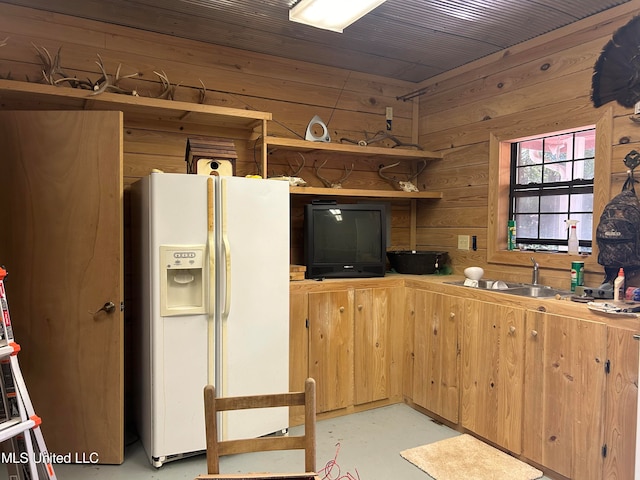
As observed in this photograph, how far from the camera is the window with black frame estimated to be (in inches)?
117

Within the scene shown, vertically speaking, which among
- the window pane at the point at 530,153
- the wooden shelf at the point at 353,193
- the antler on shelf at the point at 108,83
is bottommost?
the wooden shelf at the point at 353,193

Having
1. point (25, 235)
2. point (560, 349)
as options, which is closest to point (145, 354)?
point (25, 235)

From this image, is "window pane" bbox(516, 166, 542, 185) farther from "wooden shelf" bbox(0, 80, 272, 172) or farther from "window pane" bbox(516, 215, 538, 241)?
"wooden shelf" bbox(0, 80, 272, 172)

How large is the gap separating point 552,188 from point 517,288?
73cm

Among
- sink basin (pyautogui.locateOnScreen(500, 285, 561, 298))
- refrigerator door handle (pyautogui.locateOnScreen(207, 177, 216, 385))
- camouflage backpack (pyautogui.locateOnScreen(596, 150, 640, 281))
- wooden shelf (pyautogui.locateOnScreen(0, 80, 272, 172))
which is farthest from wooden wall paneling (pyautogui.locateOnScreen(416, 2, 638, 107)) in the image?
refrigerator door handle (pyautogui.locateOnScreen(207, 177, 216, 385))

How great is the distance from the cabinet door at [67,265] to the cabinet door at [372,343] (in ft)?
5.00

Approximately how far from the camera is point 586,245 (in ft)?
9.70

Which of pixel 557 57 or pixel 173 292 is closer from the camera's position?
pixel 173 292

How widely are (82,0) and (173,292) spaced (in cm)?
175

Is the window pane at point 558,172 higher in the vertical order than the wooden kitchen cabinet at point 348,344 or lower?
higher

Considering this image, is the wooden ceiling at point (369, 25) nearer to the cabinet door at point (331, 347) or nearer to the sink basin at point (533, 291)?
the sink basin at point (533, 291)

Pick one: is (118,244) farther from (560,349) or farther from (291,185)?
(560,349)

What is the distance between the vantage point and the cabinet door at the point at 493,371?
262 centimetres

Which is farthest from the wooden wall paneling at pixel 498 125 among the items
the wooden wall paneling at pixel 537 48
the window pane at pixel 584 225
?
the window pane at pixel 584 225
